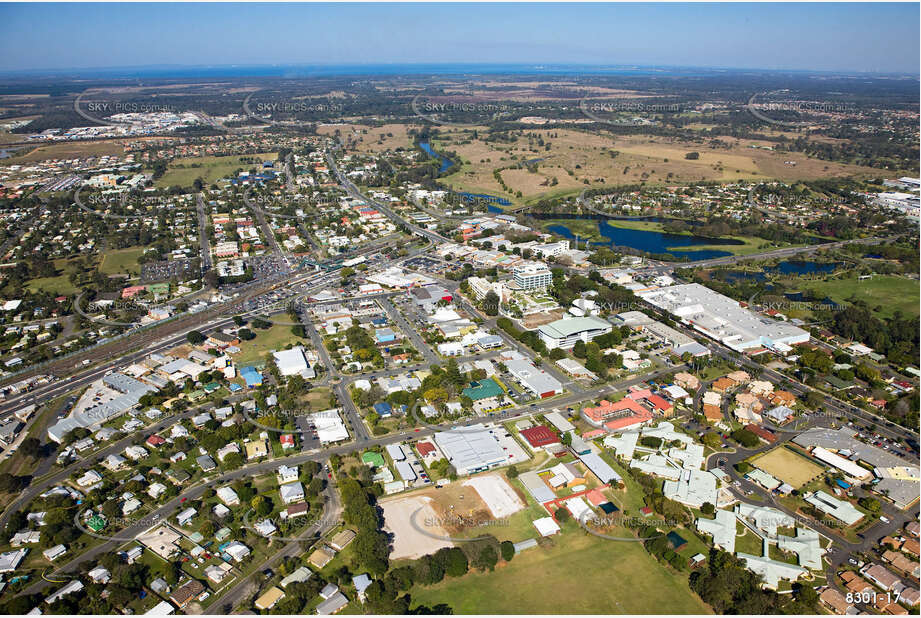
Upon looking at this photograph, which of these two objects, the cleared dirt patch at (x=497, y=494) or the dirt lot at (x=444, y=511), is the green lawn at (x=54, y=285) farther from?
the cleared dirt patch at (x=497, y=494)

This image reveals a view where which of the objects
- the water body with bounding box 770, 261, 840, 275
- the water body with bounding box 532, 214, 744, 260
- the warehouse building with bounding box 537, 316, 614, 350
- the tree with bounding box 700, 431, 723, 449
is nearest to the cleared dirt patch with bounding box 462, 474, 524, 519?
the tree with bounding box 700, 431, 723, 449

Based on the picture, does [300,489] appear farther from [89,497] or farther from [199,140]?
[199,140]

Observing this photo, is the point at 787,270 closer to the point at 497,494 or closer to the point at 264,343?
the point at 497,494

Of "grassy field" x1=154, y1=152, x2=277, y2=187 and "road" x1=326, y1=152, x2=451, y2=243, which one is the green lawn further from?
"grassy field" x1=154, y1=152, x2=277, y2=187

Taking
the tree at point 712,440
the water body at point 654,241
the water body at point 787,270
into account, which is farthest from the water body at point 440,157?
the tree at point 712,440

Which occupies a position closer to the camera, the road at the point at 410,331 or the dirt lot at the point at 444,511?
the dirt lot at the point at 444,511
